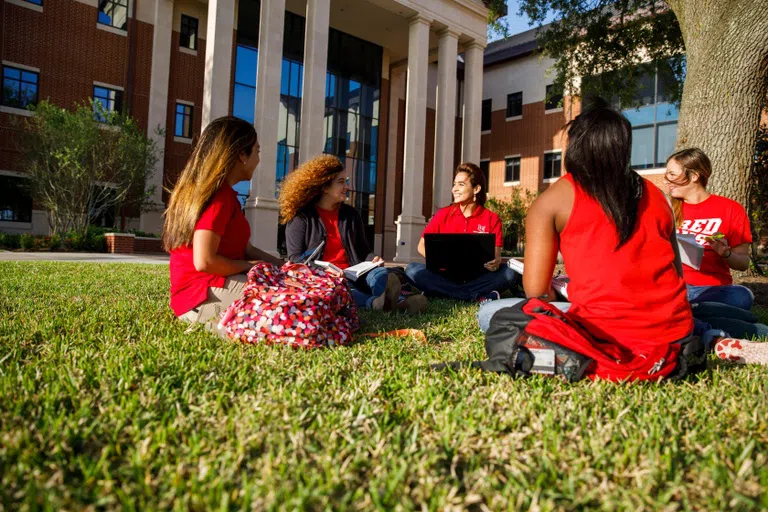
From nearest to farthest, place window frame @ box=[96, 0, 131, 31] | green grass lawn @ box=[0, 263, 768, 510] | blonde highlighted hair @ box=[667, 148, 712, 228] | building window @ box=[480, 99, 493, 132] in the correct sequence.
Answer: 1. green grass lawn @ box=[0, 263, 768, 510]
2. blonde highlighted hair @ box=[667, 148, 712, 228]
3. window frame @ box=[96, 0, 131, 31]
4. building window @ box=[480, 99, 493, 132]

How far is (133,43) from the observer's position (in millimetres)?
19359

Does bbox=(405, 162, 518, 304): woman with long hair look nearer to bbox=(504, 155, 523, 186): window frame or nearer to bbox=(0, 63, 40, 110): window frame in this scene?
bbox=(0, 63, 40, 110): window frame

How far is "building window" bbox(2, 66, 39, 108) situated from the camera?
17406 mm

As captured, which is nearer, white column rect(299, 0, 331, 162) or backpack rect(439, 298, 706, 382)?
backpack rect(439, 298, 706, 382)

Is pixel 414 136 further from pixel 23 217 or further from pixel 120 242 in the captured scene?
pixel 23 217

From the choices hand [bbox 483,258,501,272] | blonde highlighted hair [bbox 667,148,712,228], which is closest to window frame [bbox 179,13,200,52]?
hand [bbox 483,258,501,272]

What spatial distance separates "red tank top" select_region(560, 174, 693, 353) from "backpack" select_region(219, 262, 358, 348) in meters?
1.58

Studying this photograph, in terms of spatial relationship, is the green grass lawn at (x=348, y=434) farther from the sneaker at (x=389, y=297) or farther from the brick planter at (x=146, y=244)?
the brick planter at (x=146, y=244)

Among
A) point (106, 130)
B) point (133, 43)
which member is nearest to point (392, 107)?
point (133, 43)

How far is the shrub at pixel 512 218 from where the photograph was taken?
26.6m

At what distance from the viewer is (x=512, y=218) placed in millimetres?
26781

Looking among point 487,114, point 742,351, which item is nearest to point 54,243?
point 742,351

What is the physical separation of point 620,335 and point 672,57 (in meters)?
15.0

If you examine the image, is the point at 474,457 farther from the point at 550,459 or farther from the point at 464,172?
the point at 464,172
